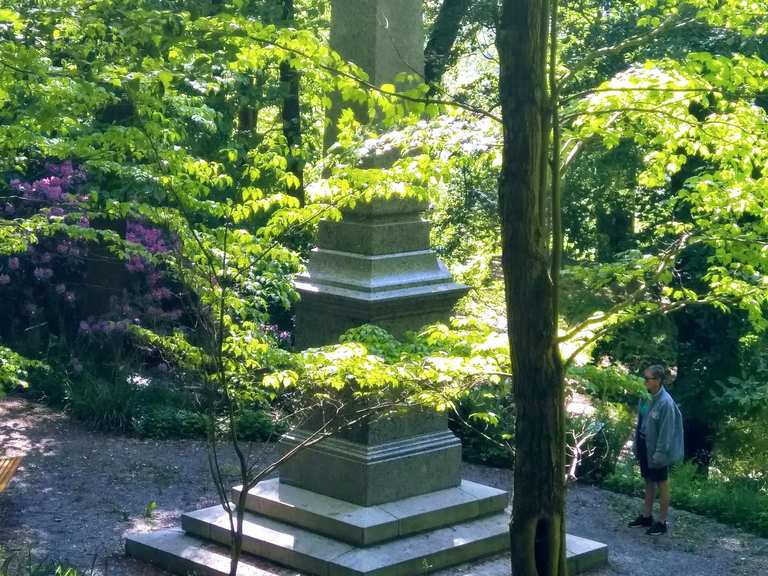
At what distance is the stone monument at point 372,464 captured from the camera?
7.61m

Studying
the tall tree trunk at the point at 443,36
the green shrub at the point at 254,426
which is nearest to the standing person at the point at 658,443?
the green shrub at the point at 254,426

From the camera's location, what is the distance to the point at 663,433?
9086 mm

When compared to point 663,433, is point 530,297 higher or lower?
higher

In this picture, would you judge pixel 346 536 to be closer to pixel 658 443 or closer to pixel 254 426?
pixel 658 443

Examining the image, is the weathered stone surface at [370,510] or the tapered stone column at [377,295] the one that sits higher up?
the tapered stone column at [377,295]

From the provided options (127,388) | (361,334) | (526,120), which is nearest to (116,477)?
(127,388)

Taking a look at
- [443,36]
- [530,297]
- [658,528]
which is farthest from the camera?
[443,36]

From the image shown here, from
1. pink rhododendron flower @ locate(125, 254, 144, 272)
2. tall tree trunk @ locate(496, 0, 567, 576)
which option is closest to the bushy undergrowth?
tall tree trunk @ locate(496, 0, 567, 576)

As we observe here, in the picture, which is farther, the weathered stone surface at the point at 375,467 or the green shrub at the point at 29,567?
the weathered stone surface at the point at 375,467

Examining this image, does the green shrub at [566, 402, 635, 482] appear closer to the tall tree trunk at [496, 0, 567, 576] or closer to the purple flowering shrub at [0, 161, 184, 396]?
the purple flowering shrub at [0, 161, 184, 396]

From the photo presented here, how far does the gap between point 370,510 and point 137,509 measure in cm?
260

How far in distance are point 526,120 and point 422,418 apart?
12.2 feet

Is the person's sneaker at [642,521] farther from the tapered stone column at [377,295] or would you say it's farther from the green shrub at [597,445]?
the tapered stone column at [377,295]

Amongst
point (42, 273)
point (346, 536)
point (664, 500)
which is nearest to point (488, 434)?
point (664, 500)
